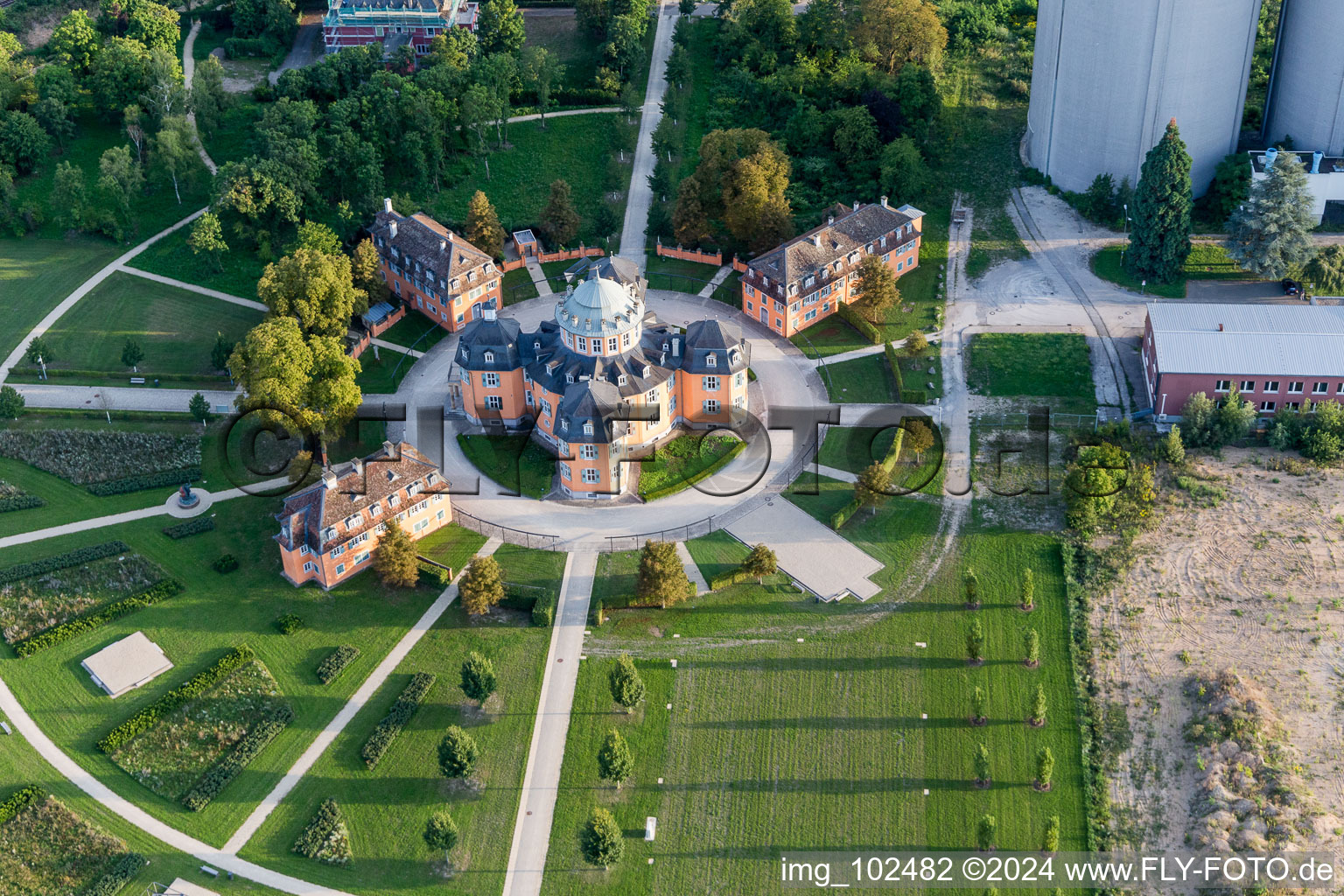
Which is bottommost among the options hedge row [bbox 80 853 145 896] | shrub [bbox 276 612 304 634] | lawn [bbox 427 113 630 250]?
hedge row [bbox 80 853 145 896]

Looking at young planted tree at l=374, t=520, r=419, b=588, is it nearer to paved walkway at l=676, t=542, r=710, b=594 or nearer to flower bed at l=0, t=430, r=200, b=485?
paved walkway at l=676, t=542, r=710, b=594

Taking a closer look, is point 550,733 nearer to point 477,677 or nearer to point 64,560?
point 477,677

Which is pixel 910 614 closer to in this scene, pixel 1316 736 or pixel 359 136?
pixel 1316 736

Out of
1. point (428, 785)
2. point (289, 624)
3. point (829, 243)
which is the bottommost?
point (428, 785)

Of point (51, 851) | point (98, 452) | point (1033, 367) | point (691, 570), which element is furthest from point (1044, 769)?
point (98, 452)

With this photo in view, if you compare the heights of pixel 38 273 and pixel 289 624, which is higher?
pixel 38 273

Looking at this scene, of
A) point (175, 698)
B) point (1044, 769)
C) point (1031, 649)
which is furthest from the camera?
point (1031, 649)

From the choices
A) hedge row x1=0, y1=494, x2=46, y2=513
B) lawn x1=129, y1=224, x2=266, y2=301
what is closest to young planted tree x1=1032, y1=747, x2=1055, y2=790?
hedge row x1=0, y1=494, x2=46, y2=513
